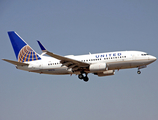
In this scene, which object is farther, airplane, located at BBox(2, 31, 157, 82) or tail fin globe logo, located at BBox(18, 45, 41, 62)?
tail fin globe logo, located at BBox(18, 45, 41, 62)

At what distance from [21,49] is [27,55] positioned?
2.33 meters

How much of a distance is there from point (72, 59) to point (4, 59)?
34.2 ft

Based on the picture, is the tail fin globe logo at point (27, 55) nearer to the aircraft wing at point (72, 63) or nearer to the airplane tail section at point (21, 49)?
the airplane tail section at point (21, 49)

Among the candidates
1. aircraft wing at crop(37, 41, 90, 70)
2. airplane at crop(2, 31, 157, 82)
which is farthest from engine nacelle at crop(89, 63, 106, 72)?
aircraft wing at crop(37, 41, 90, 70)

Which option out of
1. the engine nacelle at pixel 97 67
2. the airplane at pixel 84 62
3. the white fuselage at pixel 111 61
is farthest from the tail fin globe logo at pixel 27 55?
the engine nacelle at pixel 97 67

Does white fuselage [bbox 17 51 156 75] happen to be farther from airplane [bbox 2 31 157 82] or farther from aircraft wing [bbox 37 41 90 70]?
aircraft wing [bbox 37 41 90 70]

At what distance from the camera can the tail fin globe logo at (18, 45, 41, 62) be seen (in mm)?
49281

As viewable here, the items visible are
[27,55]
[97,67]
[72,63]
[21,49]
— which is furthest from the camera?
[21,49]

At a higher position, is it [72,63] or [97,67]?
[72,63]

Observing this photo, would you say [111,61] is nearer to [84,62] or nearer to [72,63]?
[84,62]

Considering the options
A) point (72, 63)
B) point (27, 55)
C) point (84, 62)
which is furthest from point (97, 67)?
point (27, 55)

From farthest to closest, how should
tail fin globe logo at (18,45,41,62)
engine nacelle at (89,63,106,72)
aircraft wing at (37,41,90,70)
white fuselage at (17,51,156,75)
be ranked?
tail fin globe logo at (18,45,41,62)
white fuselage at (17,51,156,75)
engine nacelle at (89,63,106,72)
aircraft wing at (37,41,90,70)

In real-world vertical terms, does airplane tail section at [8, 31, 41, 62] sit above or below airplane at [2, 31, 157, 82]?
above

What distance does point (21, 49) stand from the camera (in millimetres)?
51562
